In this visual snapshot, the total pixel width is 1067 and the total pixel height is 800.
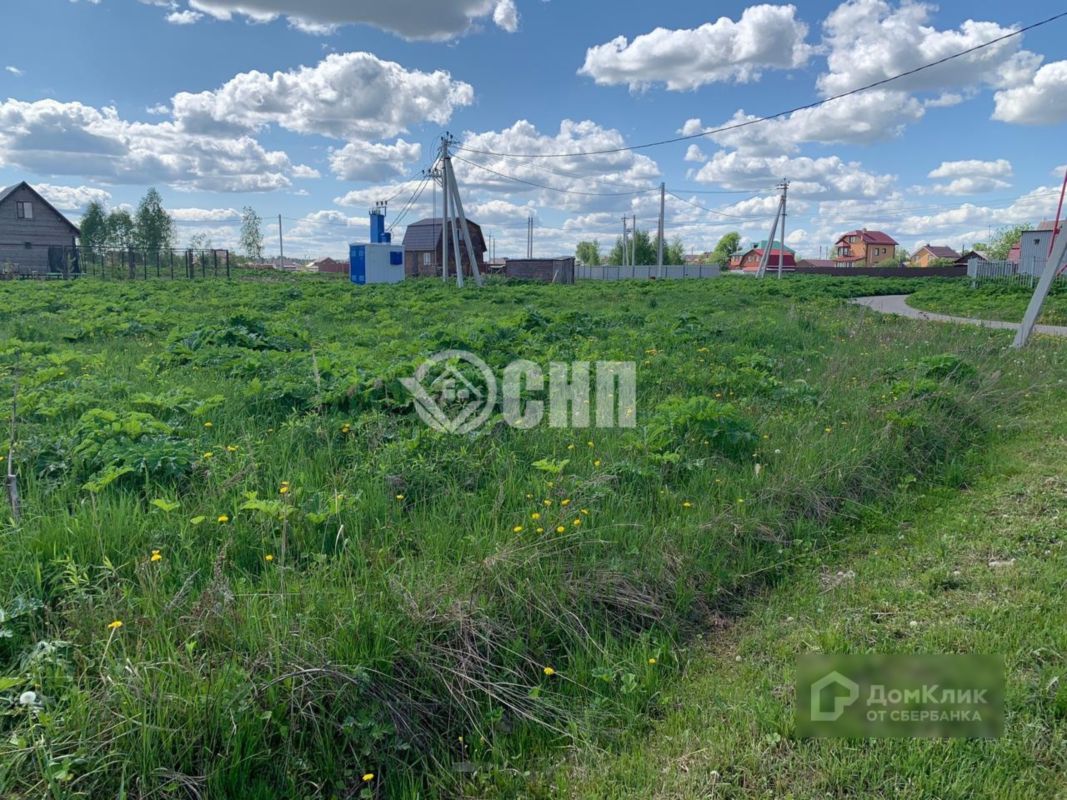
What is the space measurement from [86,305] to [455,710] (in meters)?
16.6

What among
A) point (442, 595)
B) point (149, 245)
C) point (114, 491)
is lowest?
point (442, 595)

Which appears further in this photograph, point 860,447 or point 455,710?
point 860,447

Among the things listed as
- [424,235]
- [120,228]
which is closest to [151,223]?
[120,228]

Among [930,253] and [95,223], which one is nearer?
[95,223]

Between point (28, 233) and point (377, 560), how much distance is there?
51.3 meters

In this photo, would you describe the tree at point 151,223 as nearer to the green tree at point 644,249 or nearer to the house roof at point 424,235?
the house roof at point 424,235

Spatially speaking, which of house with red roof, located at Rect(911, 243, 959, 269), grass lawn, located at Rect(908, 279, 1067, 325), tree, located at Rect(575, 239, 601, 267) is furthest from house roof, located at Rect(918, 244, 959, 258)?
grass lawn, located at Rect(908, 279, 1067, 325)

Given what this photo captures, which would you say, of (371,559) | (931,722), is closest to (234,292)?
(371,559)

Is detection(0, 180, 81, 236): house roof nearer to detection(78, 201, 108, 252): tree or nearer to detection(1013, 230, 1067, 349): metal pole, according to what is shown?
detection(78, 201, 108, 252): tree

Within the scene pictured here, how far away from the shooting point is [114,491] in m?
4.02

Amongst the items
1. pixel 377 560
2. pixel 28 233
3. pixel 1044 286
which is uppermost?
pixel 28 233

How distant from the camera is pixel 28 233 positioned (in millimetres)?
42438

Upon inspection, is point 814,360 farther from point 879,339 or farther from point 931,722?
point 931,722

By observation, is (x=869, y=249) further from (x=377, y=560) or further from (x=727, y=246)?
(x=377, y=560)
